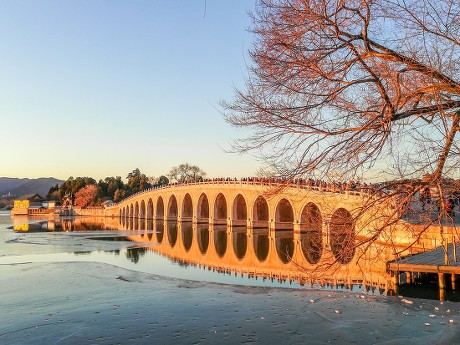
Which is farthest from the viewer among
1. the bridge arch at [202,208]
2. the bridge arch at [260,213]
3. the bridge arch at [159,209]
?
the bridge arch at [159,209]

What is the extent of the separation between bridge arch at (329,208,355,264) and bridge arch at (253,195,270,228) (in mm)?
35416

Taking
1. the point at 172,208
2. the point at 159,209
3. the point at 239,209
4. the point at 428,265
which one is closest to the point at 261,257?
the point at 428,265

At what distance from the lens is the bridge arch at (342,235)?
4.72m

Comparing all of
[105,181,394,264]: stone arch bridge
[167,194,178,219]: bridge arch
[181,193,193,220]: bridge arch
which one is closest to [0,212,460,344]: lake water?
[105,181,394,264]: stone arch bridge

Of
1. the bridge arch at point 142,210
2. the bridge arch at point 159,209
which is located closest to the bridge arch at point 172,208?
the bridge arch at point 159,209

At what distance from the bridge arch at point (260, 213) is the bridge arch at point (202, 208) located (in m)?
10.4

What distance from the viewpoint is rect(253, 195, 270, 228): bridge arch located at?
137ft

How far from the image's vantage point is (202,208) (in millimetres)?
56625

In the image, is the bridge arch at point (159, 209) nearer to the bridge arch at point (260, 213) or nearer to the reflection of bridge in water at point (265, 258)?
the bridge arch at point (260, 213)

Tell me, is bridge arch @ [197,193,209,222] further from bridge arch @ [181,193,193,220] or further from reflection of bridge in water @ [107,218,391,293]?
reflection of bridge in water @ [107,218,391,293]

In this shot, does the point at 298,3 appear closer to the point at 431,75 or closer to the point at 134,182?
the point at 431,75

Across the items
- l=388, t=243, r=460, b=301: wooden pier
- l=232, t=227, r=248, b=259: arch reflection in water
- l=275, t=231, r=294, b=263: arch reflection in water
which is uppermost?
l=388, t=243, r=460, b=301: wooden pier

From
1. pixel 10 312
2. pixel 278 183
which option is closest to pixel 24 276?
pixel 10 312

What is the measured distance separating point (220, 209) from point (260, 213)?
33.2ft
